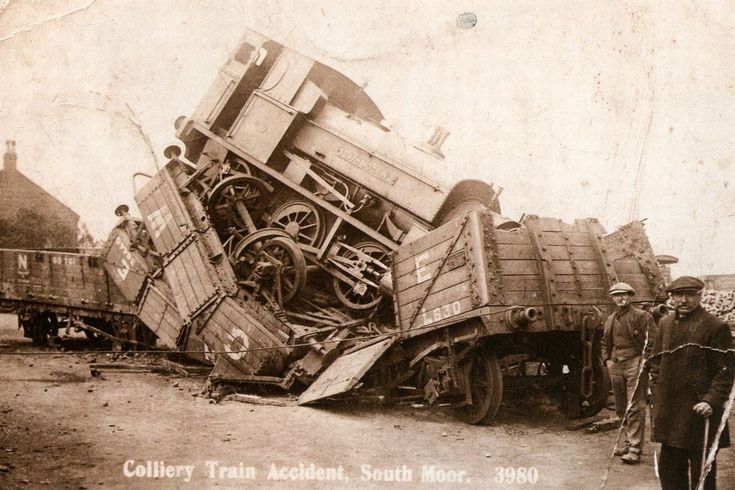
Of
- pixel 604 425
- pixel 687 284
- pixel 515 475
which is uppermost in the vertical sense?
pixel 687 284

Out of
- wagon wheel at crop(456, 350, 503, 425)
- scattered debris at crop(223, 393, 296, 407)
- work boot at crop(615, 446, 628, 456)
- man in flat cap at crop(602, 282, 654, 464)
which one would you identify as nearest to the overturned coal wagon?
wagon wheel at crop(456, 350, 503, 425)

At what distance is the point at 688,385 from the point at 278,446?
11.5 ft

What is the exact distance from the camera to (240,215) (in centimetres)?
1009

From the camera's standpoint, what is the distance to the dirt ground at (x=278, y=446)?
490 cm

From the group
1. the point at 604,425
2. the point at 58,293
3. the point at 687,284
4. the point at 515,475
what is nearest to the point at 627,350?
the point at 604,425

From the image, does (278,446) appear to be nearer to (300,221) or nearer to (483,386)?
(483,386)

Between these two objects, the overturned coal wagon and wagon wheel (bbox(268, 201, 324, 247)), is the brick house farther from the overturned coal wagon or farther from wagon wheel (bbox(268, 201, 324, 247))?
wagon wheel (bbox(268, 201, 324, 247))

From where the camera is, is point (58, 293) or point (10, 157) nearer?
point (10, 157)

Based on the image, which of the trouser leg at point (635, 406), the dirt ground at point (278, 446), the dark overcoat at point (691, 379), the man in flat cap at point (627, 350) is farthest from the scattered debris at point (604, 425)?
the dark overcoat at point (691, 379)

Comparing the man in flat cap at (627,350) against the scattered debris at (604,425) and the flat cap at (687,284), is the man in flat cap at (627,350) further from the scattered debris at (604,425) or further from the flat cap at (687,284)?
the flat cap at (687,284)

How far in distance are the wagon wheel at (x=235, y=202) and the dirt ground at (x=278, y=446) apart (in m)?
3.11

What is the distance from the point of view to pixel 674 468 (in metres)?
4.01

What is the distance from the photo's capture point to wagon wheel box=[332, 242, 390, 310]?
9.20 metres

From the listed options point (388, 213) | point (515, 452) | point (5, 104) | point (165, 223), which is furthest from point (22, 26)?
point (515, 452)
